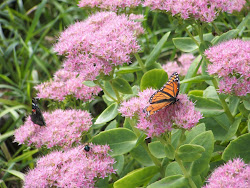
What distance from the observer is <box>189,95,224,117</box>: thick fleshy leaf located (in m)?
2.89

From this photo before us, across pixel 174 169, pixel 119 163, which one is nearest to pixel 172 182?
pixel 174 169

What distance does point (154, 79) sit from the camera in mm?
3002

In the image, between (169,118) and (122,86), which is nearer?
(169,118)

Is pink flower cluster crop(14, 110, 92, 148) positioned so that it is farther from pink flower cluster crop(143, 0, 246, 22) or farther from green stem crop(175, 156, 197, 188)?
pink flower cluster crop(143, 0, 246, 22)

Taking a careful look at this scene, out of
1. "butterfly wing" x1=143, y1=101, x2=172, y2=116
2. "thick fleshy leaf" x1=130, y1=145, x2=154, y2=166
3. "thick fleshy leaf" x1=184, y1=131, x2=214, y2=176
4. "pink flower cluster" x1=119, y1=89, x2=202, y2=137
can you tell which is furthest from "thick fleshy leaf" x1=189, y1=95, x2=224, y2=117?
"butterfly wing" x1=143, y1=101, x2=172, y2=116

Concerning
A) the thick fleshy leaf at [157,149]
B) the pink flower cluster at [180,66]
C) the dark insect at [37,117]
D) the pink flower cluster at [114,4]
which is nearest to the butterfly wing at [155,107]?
the thick fleshy leaf at [157,149]

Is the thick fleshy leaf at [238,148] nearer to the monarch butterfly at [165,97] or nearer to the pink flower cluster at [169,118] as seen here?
the pink flower cluster at [169,118]

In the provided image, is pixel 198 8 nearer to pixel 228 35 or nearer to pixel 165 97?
pixel 228 35

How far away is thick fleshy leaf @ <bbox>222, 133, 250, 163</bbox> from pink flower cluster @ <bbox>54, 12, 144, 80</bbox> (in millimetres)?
998

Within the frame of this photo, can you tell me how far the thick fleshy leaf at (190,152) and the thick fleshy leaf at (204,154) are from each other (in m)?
0.10

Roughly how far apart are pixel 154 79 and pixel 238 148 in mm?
872

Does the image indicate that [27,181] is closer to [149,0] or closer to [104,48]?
[104,48]

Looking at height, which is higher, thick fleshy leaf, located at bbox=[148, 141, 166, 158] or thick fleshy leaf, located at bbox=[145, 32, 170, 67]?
thick fleshy leaf, located at bbox=[145, 32, 170, 67]

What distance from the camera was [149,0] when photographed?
3.11 meters
